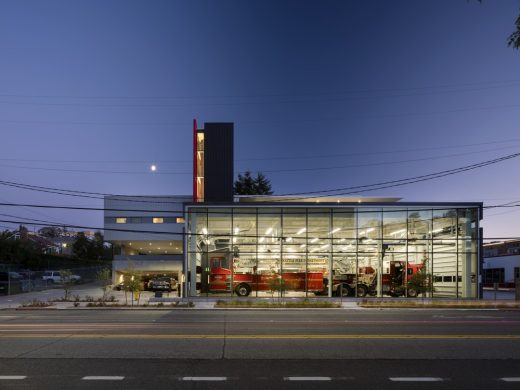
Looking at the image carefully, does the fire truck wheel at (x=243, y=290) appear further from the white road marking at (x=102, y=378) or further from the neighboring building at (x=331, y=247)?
the white road marking at (x=102, y=378)

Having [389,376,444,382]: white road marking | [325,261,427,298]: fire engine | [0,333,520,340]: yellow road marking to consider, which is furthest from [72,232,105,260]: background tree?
[389,376,444,382]: white road marking

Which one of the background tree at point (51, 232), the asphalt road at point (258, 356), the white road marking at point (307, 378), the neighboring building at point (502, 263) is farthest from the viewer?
the background tree at point (51, 232)

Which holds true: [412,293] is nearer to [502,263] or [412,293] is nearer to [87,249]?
[502,263]

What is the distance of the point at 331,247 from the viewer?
37.5 meters

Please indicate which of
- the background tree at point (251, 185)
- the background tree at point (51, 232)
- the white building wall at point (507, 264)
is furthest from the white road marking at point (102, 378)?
the background tree at point (51, 232)

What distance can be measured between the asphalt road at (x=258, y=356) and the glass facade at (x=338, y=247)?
62.6 feet

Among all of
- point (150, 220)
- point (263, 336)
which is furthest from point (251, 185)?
point (263, 336)

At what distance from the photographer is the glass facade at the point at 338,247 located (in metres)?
37.0

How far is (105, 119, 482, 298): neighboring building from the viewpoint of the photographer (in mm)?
36875

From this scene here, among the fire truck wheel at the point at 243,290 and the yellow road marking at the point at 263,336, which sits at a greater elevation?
the yellow road marking at the point at 263,336

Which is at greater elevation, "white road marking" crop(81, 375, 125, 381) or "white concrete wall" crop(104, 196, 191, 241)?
"white concrete wall" crop(104, 196, 191, 241)

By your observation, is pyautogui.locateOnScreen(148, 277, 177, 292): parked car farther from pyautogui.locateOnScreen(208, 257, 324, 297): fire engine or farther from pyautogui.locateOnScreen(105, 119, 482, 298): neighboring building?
pyautogui.locateOnScreen(208, 257, 324, 297): fire engine

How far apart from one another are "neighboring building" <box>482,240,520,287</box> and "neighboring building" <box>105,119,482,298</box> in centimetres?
1394

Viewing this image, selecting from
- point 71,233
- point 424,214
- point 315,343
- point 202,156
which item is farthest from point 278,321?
point 71,233
